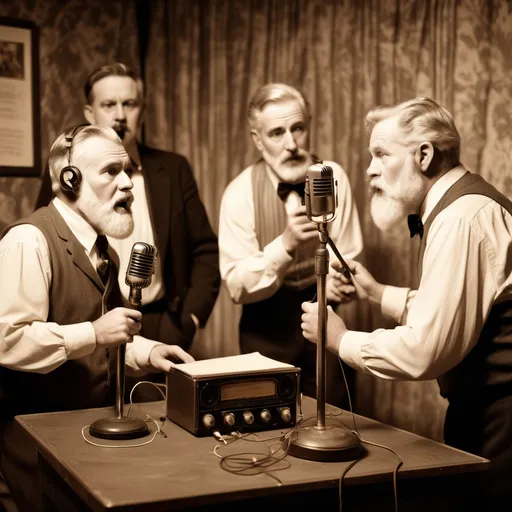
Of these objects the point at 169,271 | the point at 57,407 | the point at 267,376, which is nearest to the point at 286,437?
the point at 267,376

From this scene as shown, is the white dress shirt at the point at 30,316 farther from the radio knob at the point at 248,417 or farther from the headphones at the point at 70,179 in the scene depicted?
the radio knob at the point at 248,417

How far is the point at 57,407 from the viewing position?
262cm

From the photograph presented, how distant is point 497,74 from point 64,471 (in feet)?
7.76

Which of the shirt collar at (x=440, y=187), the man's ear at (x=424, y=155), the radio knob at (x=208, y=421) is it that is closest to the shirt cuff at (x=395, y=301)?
the shirt collar at (x=440, y=187)

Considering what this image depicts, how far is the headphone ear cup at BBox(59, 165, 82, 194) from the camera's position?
2.63m

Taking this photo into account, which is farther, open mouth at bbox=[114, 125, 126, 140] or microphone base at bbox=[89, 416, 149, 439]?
open mouth at bbox=[114, 125, 126, 140]

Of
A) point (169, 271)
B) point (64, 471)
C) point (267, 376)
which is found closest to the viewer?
point (64, 471)

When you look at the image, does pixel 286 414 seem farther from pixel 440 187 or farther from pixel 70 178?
pixel 70 178

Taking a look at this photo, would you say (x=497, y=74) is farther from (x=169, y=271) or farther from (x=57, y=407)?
(x=57, y=407)

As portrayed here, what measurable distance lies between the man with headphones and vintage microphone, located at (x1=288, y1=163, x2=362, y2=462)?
63cm

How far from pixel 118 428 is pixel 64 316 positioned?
60cm

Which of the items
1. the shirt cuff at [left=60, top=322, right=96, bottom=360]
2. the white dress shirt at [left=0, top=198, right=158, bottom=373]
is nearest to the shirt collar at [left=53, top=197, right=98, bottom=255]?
the white dress shirt at [left=0, top=198, right=158, bottom=373]

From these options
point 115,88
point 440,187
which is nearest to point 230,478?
point 440,187

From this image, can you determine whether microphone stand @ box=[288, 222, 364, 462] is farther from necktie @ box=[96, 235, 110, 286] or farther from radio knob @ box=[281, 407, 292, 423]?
necktie @ box=[96, 235, 110, 286]
